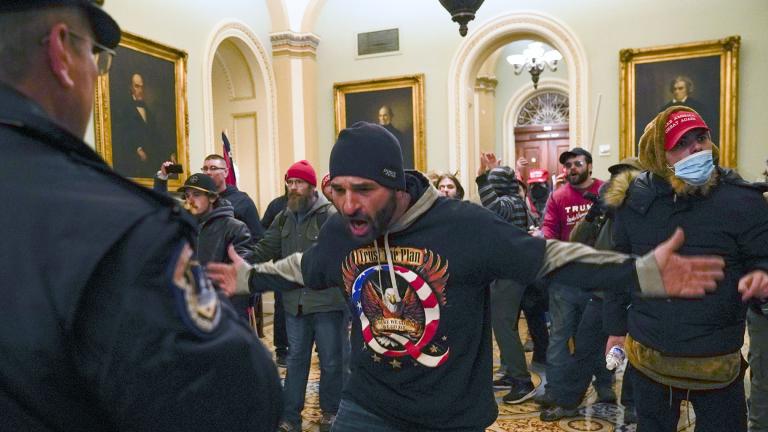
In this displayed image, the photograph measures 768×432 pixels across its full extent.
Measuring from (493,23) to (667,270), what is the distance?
320 inches

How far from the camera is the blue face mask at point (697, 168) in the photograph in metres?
2.48

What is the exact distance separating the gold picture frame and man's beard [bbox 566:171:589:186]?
4191 mm

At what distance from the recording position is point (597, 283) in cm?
209

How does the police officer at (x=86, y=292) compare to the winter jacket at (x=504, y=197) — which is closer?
the police officer at (x=86, y=292)

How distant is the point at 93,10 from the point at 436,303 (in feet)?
5.18

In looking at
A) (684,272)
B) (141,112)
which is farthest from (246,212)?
(684,272)

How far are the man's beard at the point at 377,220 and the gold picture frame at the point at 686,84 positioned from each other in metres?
7.32

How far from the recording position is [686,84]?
8570 millimetres

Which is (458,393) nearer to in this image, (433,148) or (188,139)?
(188,139)

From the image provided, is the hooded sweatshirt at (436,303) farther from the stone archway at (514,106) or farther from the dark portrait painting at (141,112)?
the stone archway at (514,106)

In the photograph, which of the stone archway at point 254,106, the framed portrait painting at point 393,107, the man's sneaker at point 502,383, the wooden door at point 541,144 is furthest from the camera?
the wooden door at point 541,144

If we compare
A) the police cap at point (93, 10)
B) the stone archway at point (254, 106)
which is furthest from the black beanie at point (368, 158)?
the stone archway at point (254, 106)

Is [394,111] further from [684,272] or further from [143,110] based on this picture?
[684,272]

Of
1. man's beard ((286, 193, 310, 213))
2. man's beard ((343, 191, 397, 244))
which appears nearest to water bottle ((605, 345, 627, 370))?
man's beard ((343, 191, 397, 244))
